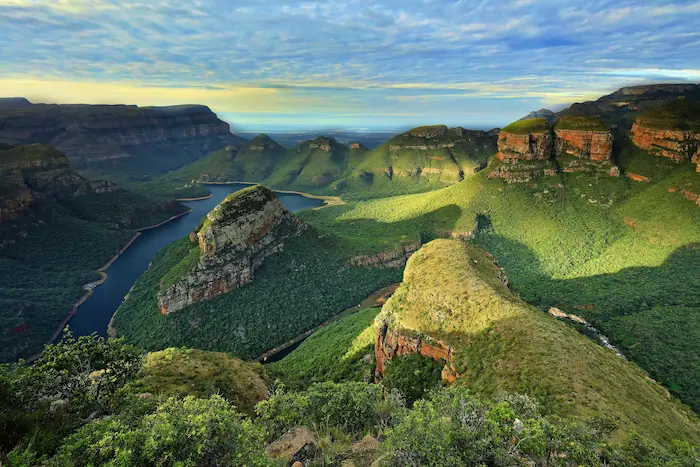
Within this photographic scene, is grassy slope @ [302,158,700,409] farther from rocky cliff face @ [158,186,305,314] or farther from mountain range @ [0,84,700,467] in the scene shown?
rocky cliff face @ [158,186,305,314]

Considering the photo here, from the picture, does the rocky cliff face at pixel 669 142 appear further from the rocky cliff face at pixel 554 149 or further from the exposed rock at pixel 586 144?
the exposed rock at pixel 586 144

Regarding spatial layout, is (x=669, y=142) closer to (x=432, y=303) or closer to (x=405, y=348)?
(x=432, y=303)

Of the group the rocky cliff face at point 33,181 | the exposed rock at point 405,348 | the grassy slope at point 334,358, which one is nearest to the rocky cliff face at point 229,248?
the grassy slope at point 334,358

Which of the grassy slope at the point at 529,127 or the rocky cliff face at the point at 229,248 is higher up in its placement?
the grassy slope at the point at 529,127

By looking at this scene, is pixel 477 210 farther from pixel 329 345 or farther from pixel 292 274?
pixel 329 345

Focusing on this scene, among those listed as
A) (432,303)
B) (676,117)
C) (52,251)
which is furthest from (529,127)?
(52,251)
